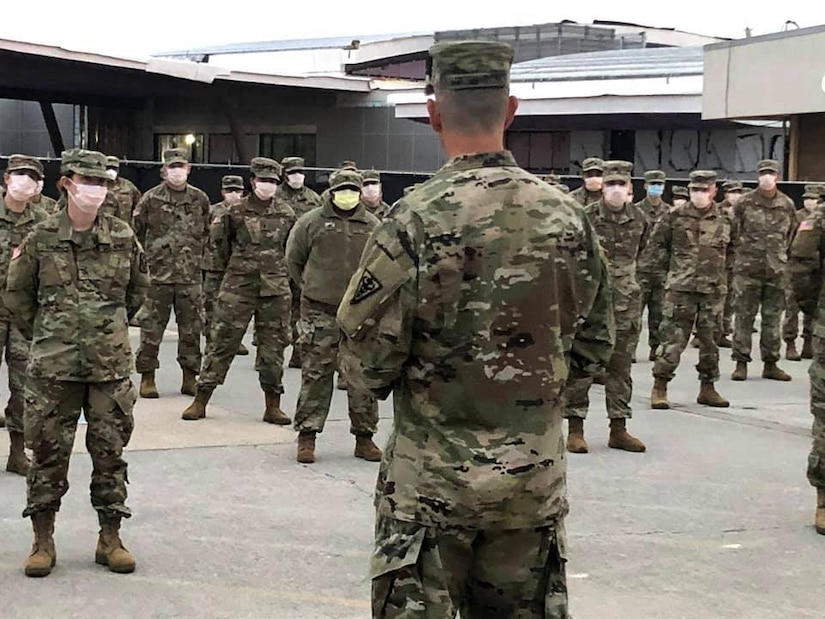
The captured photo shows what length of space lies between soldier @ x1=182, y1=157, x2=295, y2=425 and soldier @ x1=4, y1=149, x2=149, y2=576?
12.9 feet

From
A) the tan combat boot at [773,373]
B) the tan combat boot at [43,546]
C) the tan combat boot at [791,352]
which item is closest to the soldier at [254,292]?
the tan combat boot at [43,546]

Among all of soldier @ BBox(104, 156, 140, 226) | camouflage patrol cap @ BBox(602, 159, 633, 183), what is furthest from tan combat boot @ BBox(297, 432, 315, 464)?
soldier @ BBox(104, 156, 140, 226)

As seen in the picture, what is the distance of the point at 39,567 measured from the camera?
221 inches

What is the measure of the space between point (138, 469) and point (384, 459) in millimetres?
4812

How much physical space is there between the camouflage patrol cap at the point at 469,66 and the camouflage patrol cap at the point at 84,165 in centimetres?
275

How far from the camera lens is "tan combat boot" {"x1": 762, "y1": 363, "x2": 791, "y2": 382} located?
1302cm

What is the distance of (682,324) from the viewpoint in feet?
34.6

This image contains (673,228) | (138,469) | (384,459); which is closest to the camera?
(384,459)

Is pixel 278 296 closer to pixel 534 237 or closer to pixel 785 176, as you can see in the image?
pixel 534 237

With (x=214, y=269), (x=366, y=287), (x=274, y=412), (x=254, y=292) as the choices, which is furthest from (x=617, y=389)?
(x=366, y=287)

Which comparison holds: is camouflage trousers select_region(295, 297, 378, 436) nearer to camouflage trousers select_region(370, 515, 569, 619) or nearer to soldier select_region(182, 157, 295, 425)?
soldier select_region(182, 157, 295, 425)

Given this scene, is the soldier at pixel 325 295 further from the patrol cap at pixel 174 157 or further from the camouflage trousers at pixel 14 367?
the patrol cap at pixel 174 157

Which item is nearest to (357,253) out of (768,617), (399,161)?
(768,617)

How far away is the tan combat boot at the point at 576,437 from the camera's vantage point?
344 inches
